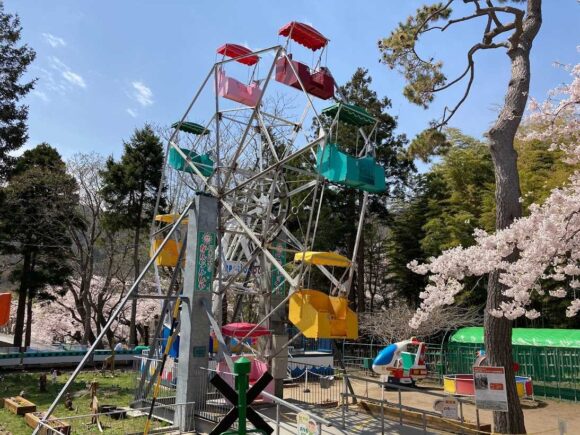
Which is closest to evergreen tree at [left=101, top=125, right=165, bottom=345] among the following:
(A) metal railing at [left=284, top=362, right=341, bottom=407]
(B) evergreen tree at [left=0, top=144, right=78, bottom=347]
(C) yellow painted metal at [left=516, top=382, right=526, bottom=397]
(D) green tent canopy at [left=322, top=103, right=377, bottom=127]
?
(B) evergreen tree at [left=0, top=144, right=78, bottom=347]

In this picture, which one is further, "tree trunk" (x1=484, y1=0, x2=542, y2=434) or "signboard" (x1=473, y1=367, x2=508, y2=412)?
"tree trunk" (x1=484, y1=0, x2=542, y2=434)

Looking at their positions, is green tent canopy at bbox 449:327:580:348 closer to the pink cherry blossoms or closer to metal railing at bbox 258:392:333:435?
the pink cherry blossoms

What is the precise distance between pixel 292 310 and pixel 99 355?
59.3 feet

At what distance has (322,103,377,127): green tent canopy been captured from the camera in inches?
531

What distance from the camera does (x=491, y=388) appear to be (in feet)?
27.7

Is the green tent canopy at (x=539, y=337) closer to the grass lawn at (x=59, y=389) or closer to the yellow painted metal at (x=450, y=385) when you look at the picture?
the yellow painted metal at (x=450, y=385)

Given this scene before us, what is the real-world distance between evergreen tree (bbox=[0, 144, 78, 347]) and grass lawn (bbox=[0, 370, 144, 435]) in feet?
29.8

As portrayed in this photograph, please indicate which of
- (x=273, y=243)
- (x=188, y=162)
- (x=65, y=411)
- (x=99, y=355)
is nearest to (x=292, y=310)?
(x=273, y=243)

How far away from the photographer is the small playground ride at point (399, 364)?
60.7ft

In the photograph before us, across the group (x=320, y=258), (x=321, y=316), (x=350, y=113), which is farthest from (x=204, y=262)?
(x=350, y=113)

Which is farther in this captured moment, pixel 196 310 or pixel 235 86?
pixel 235 86

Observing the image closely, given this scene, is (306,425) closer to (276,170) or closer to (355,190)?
(276,170)

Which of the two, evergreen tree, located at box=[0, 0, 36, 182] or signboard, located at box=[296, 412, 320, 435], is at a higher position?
evergreen tree, located at box=[0, 0, 36, 182]

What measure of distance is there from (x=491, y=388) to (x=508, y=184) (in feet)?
14.1
